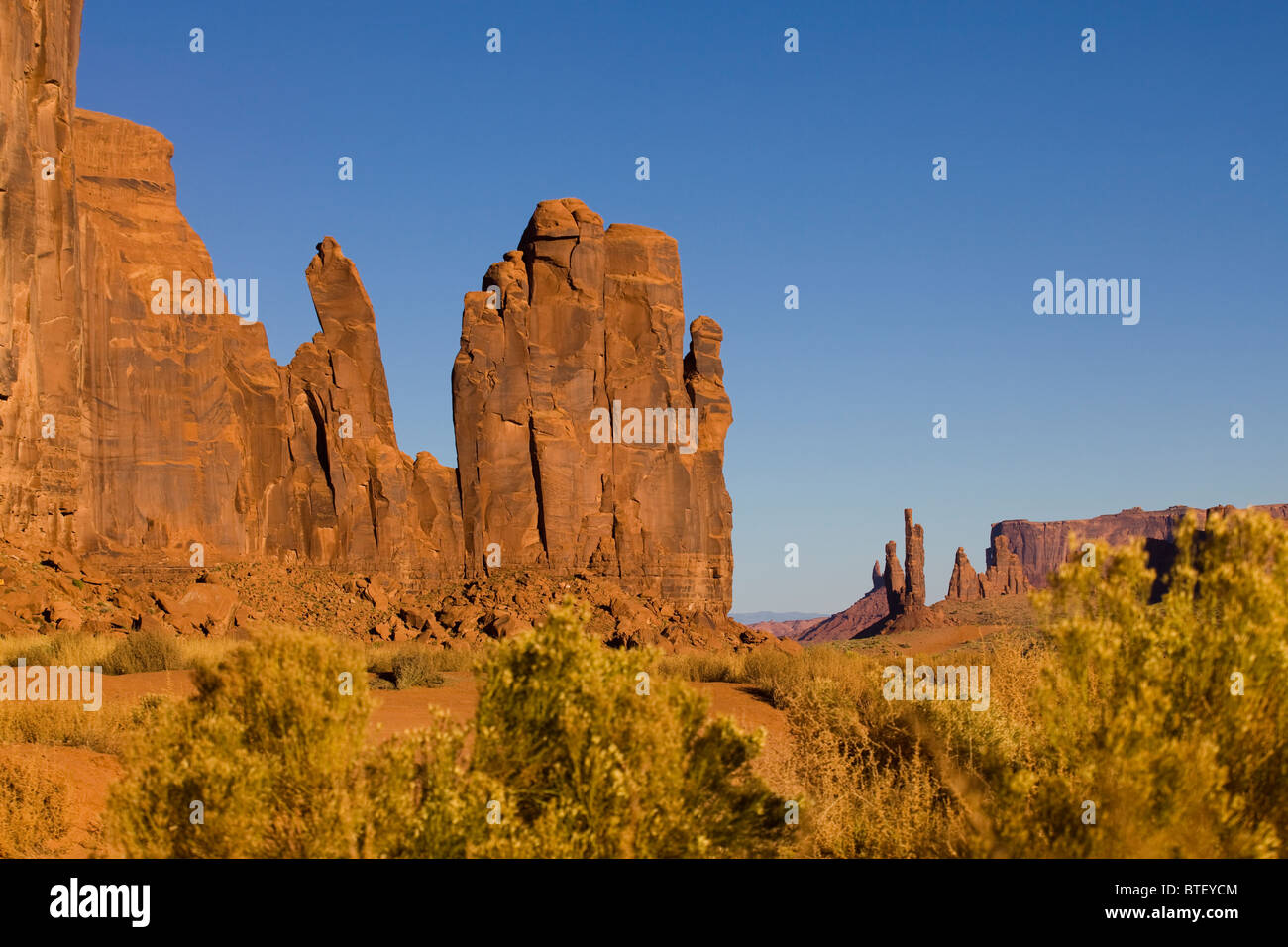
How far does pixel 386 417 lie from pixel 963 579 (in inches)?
3689

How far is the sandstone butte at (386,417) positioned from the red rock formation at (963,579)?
7787cm

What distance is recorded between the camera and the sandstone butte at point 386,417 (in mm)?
48938

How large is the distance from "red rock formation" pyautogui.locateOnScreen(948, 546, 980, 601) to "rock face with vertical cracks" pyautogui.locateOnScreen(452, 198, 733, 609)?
78.2 m

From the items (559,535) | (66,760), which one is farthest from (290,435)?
(66,760)

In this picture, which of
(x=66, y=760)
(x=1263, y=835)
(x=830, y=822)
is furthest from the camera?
(x=66, y=760)

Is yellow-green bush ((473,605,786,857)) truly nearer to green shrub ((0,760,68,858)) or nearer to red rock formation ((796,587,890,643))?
green shrub ((0,760,68,858))

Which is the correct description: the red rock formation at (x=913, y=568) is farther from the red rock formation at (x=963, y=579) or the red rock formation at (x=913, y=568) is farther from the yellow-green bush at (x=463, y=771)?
the yellow-green bush at (x=463, y=771)

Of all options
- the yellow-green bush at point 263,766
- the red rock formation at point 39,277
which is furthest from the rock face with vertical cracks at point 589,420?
the yellow-green bush at point 263,766

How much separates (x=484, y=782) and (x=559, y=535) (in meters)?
55.0

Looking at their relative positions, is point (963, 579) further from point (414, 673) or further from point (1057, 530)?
point (414, 673)

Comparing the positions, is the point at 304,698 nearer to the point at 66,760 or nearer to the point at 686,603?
the point at 66,760
